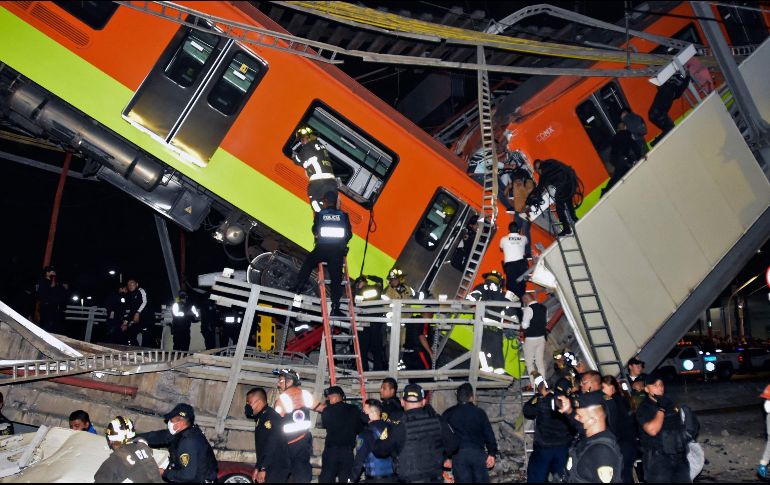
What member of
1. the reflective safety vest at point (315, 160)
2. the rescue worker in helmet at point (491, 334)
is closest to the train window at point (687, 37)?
the rescue worker in helmet at point (491, 334)

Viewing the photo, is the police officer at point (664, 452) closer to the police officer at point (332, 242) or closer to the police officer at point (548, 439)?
the police officer at point (548, 439)

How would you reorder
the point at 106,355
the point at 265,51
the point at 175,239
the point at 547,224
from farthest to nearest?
the point at 175,239 → the point at 547,224 → the point at 265,51 → the point at 106,355

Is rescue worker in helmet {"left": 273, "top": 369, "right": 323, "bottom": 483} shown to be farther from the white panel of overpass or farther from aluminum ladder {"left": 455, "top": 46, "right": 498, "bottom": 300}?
the white panel of overpass

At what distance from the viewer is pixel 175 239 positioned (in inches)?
693

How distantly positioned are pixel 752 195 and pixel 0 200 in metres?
14.7

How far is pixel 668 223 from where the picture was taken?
9469 millimetres

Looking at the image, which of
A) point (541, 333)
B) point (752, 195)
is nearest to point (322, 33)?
point (541, 333)

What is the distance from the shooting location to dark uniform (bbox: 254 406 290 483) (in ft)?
19.3

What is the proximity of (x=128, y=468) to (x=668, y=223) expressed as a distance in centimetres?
761

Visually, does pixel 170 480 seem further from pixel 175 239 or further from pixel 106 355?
pixel 175 239

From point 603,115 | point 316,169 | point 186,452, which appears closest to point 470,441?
point 186,452

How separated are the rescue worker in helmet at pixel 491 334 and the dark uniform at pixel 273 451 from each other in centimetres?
330

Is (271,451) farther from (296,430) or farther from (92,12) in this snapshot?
(92,12)

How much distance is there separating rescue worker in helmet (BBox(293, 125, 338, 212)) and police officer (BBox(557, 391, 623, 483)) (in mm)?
4436
